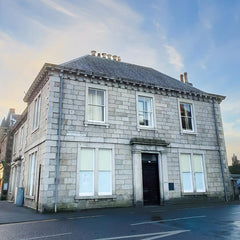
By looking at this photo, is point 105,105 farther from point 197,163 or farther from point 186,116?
point 197,163

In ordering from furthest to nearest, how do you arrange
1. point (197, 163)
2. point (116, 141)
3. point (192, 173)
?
point (197, 163)
point (192, 173)
point (116, 141)

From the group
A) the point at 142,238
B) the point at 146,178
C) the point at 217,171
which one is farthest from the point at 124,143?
the point at 142,238

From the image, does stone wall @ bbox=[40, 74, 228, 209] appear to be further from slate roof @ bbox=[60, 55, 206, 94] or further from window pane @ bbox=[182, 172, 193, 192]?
slate roof @ bbox=[60, 55, 206, 94]

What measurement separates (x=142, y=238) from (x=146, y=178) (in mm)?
9140

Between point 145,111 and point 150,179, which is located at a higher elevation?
point 145,111

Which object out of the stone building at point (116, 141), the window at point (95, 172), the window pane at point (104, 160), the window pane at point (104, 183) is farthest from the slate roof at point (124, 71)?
the window pane at point (104, 183)

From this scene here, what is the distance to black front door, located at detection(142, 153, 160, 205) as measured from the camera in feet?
48.9

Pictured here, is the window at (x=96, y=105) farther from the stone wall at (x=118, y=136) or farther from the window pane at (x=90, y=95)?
the stone wall at (x=118, y=136)

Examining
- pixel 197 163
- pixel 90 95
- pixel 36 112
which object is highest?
pixel 90 95

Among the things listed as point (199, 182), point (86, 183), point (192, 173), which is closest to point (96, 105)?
point (86, 183)

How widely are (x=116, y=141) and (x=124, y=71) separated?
20.1ft

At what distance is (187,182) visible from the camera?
16234mm

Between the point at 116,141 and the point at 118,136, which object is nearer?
the point at 116,141

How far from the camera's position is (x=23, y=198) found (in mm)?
16625
